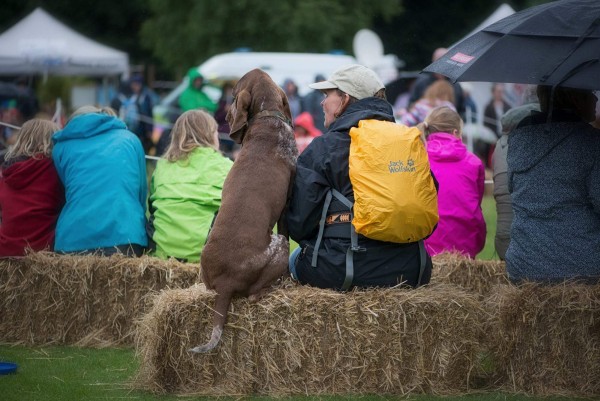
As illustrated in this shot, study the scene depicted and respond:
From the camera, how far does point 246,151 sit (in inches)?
235

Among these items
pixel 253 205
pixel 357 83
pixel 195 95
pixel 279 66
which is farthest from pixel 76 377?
pixel 279 66

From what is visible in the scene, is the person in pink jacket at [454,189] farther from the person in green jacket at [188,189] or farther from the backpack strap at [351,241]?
the backpack strap at [351,241]

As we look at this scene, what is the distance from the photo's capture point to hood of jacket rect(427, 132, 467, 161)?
7.55 metres

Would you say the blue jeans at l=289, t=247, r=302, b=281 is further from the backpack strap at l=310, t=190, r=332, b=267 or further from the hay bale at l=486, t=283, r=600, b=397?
the hay bale at l=486, t=283, r=600, b=397

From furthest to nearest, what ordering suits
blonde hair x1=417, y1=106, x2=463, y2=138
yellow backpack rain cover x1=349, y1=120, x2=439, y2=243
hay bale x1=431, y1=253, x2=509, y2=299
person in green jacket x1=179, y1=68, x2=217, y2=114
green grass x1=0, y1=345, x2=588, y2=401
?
person in green jacket x1=179, y1=68, x2=217, y2=114 < blonde hair x1=417, y1=106, x2=463, y2=138 < hay bale x1=431, y1=253, x2=509, y2=299 < green grass x1=0, y1=345, x2=588, y2=401 < yellow backpack rain cover x1=349, y1=120, x2=439, y2=243

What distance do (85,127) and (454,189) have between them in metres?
2.86

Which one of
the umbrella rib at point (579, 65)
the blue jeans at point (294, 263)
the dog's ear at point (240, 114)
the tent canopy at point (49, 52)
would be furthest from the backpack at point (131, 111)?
the umbrella rib at point (579, 65)

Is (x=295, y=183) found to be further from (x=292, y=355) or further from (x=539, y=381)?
(x=539, y=381)

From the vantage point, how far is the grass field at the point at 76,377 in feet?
18.7

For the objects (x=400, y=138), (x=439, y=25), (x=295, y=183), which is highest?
(x=400, y=138)

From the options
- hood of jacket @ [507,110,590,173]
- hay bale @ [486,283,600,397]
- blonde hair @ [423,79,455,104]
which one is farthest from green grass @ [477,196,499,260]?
hay bale @ [486,283,600,397]

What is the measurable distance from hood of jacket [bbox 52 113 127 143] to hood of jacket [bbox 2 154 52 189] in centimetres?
23

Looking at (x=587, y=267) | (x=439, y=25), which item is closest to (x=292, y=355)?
(x=587, y=267)

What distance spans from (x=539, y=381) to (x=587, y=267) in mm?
734
